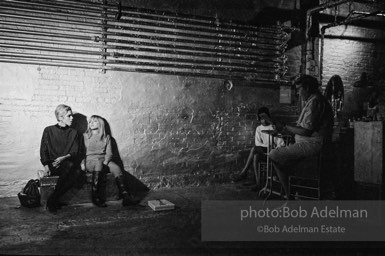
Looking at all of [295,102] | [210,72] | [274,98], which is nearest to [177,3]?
[210,72]

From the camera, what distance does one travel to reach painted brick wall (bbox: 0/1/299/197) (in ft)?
19.6

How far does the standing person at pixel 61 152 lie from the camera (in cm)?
536

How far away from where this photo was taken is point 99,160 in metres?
5.72

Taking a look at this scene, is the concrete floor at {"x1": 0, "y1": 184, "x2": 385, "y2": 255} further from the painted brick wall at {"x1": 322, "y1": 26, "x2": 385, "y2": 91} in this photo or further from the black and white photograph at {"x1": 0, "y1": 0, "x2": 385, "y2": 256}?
the painted brick wall at {"x1": 322, "y1": 26, "x2": 385, "y2": 91}

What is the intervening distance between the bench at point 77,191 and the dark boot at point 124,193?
133 mm

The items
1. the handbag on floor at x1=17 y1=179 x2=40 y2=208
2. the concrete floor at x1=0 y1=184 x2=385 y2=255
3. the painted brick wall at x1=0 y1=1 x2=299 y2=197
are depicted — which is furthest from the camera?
the painted brick wall at x1=0 y1=1 x2=299 y2=197

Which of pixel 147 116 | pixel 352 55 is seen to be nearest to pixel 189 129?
pixel 147 116

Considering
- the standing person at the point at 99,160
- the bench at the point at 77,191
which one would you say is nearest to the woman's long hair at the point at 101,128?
the standing person at the point at 99,160

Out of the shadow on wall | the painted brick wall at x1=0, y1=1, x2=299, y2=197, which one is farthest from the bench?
the shadow on wall

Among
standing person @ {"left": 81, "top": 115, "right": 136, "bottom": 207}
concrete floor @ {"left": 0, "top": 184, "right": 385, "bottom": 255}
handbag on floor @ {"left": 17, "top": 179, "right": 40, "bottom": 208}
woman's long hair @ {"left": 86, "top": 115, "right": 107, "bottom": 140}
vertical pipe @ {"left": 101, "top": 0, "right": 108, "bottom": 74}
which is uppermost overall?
vertical pipe @ {"left": 101, "top": 0, "right": 108, "bottom": 74}

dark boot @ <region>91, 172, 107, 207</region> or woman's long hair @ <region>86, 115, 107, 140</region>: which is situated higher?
woman's long hair @ <region>86, 115, 107, 140</region>

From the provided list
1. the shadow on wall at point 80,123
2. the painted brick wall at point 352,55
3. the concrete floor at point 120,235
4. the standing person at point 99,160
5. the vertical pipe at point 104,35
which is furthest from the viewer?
the painted brick wall at point 352,55

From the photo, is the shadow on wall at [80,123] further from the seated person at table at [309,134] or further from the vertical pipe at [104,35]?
the seated person at table at [309,134]

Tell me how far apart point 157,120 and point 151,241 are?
3596mm
